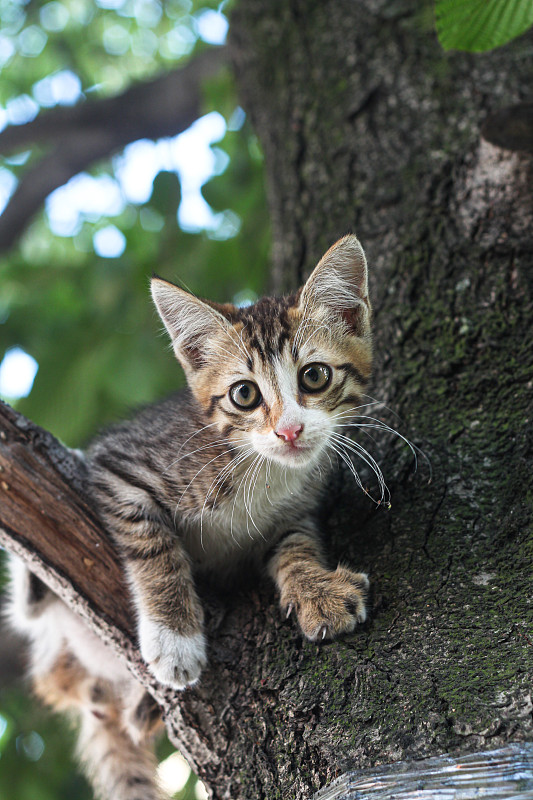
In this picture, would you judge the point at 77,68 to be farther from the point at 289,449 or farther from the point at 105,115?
the point at 289,449

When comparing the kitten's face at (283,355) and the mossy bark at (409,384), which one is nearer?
the mossy bark at (409,384)

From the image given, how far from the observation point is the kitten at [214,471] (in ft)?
6.52

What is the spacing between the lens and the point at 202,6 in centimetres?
521

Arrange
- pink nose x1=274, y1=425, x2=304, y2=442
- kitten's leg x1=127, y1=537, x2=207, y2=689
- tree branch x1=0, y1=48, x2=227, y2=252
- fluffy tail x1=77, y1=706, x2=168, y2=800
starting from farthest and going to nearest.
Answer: tree branch x1=0, y1=48, x2=227, y2=252 → fluffy tail x1=77, y1=706, x2=168, y2=800 → pink nose x1=274, y1=425, x2=304, y2=442 → kitten's leg x1=127, y1=537, x2=207, y2=689

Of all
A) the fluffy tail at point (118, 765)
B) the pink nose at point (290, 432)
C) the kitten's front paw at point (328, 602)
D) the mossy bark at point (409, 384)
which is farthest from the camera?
the fluffy tail at point (118, 765)

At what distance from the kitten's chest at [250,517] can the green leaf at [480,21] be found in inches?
51.3

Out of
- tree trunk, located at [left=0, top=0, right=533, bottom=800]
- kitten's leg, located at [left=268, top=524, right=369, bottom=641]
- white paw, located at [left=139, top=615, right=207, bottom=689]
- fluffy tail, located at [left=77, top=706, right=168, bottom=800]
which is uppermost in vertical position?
tree trunk, located at [left=0, top=0, right=533, bottom=800]

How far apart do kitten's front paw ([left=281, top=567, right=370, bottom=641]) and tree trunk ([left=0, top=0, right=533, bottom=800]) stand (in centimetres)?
3

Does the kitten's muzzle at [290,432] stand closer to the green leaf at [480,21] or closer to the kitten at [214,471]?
the kitten at [214,471]

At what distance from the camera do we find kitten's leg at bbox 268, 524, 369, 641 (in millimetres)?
1630

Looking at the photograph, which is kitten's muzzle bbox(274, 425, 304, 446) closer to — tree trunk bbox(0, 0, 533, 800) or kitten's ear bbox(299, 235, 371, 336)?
tree trunk bbox(0, 0, 533, 800)

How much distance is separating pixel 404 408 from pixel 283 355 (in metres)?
0.40

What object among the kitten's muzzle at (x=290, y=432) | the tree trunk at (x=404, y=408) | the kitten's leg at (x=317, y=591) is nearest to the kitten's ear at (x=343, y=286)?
the tree trunk at (x=404, y=408)

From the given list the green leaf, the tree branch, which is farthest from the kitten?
the tree branch
